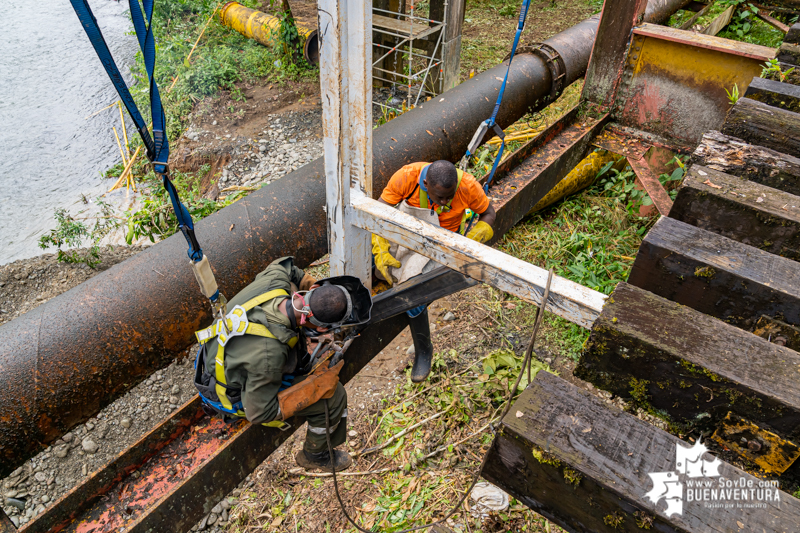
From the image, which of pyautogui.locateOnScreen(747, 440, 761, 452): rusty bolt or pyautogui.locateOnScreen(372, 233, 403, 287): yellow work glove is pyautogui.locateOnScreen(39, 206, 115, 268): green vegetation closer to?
pyautogui.locateOnScreen(372, 233, 403, 287): yellow work glove

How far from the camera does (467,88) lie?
4.20 metres

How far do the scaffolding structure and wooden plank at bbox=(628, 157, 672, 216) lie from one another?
440cm

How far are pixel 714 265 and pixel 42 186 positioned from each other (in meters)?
11.1

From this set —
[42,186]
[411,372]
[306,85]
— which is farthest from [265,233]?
[42,186]

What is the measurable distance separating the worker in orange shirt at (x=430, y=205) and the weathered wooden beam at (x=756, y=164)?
156cm

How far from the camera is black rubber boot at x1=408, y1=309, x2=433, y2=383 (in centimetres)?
396

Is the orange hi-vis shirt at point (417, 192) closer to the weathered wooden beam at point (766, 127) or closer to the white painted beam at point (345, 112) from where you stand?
the white painted beam at point (345, 112)

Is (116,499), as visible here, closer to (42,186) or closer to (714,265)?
(714,265)

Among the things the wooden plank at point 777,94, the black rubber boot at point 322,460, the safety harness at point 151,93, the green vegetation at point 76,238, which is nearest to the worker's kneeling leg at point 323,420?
the black rubber boot at point 322,460

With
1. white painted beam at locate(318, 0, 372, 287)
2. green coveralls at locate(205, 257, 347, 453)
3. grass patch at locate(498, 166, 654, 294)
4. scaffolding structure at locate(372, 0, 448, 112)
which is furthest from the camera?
scaffolding structure at locate(372, 0, 448, 112)

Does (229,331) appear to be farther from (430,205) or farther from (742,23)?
(742,23)

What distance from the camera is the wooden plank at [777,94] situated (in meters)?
2.07

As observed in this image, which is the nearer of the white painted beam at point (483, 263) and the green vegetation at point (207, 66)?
the white painted beam at point (483, 263)

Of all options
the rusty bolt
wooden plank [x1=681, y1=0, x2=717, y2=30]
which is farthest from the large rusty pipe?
wooden plank [x1=681, y1=0, x2=717, y2=30]
